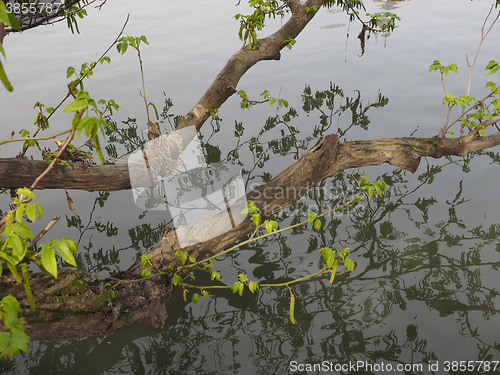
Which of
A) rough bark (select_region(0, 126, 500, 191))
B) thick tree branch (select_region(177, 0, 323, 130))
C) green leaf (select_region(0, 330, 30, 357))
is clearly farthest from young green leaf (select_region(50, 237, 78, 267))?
thick tree branch (select_region(177, 0, 323, 130))

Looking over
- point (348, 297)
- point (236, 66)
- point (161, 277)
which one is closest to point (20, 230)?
point (161, 277)

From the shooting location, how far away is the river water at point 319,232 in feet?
9.66

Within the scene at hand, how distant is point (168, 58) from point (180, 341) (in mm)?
6565

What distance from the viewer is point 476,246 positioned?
3777mm

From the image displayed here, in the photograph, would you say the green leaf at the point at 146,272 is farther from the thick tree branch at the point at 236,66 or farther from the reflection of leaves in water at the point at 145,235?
the thick tree branch at the point at 236,66

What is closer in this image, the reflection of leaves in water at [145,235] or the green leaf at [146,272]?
the green leaf at [146,272]

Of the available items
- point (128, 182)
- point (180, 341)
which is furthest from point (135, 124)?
point (180, 341)

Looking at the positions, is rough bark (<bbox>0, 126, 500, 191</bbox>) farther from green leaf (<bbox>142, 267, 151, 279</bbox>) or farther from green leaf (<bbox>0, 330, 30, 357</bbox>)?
green leaf (<bbox>0, 330, 30, 357</bbox>)

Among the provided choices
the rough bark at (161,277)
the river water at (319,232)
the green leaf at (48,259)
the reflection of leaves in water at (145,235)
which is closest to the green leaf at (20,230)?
the green leaf at (48,259)

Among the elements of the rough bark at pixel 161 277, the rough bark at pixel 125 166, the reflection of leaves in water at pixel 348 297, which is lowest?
the reflection of leaves in water at pixel 348 297

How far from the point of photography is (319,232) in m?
3.99

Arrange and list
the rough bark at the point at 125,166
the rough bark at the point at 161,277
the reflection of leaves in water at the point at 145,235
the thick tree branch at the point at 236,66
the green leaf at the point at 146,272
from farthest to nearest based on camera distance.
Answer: the thick tree branch at the point at 236,66 → the reflection of leaves in water at the point at 145,235 → the rough bark at the point at 125,166 → the green leaf at the point at 146,272 → the rough bark at the point at 161,277

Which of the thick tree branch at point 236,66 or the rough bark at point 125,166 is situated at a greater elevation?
the thick tree branch at point 236,66

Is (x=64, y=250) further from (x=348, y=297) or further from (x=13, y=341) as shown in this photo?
(x=348, y=297)
